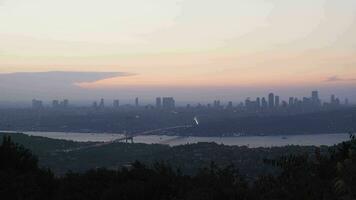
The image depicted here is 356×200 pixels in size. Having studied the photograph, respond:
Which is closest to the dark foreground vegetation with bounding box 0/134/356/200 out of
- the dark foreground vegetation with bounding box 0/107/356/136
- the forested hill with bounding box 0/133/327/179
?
the forested hill with bounding box 0/133/327/179

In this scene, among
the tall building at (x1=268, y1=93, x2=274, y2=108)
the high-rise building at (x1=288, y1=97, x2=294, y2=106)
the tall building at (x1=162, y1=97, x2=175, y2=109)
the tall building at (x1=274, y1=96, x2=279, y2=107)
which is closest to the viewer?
the high-rise building at (x1=288, y1=97, x2=294, y2=106)

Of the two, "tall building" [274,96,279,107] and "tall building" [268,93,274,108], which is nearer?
"tall building" [268,93,274,108]

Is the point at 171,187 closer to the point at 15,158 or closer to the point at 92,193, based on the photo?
the point at 92,193

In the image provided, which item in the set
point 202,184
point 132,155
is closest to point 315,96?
point 132,155

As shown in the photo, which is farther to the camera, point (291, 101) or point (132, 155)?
point (291, 101)

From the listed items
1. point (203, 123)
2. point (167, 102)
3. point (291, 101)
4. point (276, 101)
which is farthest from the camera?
point (167, 102)

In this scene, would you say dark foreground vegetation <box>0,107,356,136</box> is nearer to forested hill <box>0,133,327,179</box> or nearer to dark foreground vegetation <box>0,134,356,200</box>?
forested hill <box>0,133,327,179</box>

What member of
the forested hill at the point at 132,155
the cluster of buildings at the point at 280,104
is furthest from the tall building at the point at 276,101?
the forested hill at the point at 132,155

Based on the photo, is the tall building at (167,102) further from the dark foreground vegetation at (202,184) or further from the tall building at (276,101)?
the dark foreground vegetation at (202,184)

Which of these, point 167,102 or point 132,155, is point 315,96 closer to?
point 167,102
